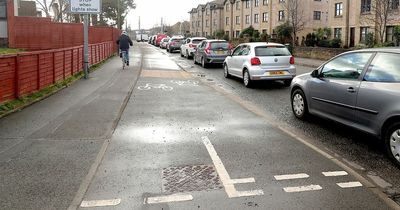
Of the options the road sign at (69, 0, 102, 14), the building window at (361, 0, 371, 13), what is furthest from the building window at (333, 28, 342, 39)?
the road sign at (69, 0, 102, 14)

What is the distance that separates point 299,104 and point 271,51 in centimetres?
564

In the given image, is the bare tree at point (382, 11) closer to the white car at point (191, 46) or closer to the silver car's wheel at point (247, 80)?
the white car at point (191, 46)

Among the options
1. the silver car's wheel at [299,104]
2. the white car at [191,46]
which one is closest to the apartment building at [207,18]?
the white car at [191,46]

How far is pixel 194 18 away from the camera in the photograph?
325 feet

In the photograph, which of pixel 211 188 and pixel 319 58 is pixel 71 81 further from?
pixel 319 58

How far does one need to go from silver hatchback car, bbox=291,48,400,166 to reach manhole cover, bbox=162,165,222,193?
246 cm

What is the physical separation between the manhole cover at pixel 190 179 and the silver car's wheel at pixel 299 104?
139 inches

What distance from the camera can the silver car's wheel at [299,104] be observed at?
27.6ft

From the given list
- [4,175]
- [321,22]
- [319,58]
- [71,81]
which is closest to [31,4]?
[321,22]

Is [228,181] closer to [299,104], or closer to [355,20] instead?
[299,104]

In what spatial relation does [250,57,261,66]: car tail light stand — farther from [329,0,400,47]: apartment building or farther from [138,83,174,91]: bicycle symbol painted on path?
[329,0,400,47]: apartment building

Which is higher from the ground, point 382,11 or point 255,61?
point 382,11

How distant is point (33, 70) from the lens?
37.4 feet

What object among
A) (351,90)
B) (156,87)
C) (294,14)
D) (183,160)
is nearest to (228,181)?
(183,160)
